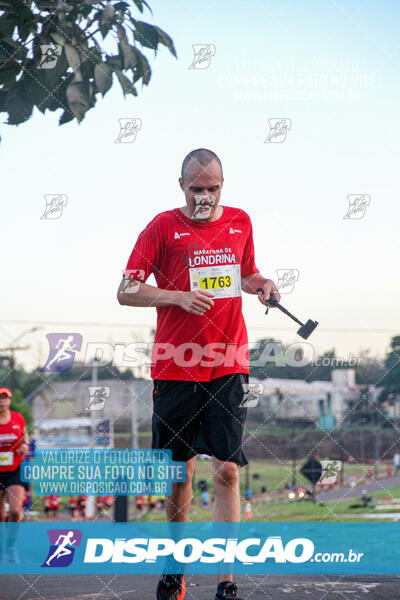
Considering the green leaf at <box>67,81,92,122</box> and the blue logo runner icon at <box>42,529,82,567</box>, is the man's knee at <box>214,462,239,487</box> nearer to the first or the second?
the blue logo runner icon at <box>42,529,82,567</box>

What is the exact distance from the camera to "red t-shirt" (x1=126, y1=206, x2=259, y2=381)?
378cm

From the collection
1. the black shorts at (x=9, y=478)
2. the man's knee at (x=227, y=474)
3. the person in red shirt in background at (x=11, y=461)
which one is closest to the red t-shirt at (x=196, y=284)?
the man's knee at (x=227, y=474)

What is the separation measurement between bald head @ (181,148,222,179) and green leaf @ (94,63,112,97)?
0.74 m

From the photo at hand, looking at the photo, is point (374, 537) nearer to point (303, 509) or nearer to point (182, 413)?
point (182, 413)

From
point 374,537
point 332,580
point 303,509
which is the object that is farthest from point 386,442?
point 332,580

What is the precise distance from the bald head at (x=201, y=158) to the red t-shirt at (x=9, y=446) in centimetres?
527

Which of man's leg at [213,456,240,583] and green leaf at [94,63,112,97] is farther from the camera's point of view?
green leaf at [94,63,112,97]

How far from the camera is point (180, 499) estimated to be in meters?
3.92

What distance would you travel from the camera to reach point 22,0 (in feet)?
14.6

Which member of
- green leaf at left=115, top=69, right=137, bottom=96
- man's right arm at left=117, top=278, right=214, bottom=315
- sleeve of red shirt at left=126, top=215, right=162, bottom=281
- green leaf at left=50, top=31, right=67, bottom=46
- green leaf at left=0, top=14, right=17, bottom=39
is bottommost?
man's right arm at left=117, top=278, right=214, bottom=315

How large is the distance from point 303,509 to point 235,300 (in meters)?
30.8

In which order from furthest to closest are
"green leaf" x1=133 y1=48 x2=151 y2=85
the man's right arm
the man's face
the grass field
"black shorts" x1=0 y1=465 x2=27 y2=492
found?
1. the grass field
2. "black shorts" x1=0 y1=465 x2=27 y2=492
3. "green leaf" x1=133 y1=48 x2=151 y2=85
4. the man's face
5. the man's right arm

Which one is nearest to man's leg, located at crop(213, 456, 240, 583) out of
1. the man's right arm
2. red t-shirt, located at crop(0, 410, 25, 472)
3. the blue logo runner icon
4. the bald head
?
the man's right arm

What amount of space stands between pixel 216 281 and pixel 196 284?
99 millimetres
